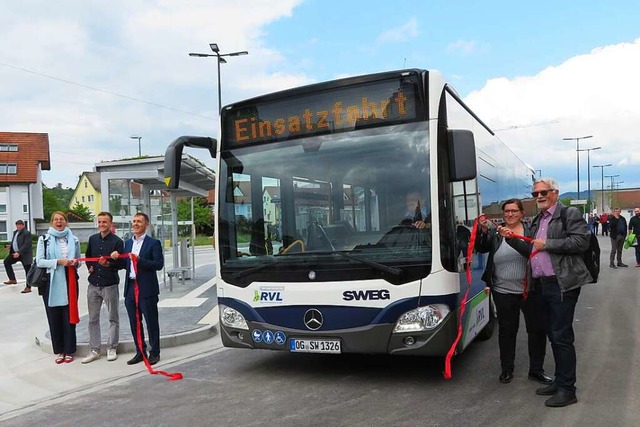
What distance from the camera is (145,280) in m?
6.74

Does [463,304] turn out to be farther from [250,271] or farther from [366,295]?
[250,271]

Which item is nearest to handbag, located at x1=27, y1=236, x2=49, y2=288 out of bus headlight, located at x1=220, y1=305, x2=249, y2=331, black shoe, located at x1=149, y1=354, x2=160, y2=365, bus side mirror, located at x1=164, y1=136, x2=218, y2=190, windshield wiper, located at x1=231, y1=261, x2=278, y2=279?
black shoe, located at x1=149, y1=354, x2=160, y2=365

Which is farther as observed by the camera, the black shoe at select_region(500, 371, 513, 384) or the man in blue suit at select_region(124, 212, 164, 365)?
the man in blue suit at select_region(124, 212, 164, 365)

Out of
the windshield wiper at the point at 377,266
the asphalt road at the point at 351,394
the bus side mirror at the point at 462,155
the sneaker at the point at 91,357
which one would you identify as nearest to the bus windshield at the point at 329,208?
the windshield wiper at the point at 377,266

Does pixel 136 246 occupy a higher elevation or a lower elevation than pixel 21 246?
higher

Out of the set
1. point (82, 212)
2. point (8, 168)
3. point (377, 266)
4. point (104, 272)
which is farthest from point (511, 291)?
point (82, 212)

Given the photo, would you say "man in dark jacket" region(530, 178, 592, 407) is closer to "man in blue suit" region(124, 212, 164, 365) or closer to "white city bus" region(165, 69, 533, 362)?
"white city bus" region(165, 69, 533, 362)

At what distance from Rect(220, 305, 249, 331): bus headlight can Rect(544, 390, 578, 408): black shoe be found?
9.29 feet

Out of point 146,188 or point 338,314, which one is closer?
point 338,314

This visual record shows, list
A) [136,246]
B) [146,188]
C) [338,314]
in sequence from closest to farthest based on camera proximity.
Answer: [338,314] → [136,246] → [146,188]

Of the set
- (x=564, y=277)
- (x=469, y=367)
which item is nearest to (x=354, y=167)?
(x=564, y=277)

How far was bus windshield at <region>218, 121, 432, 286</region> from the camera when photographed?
5191 millimetres

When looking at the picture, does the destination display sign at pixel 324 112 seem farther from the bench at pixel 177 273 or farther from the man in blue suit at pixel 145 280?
the bench at pixel 177 273

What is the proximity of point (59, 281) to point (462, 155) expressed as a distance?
202 inches
